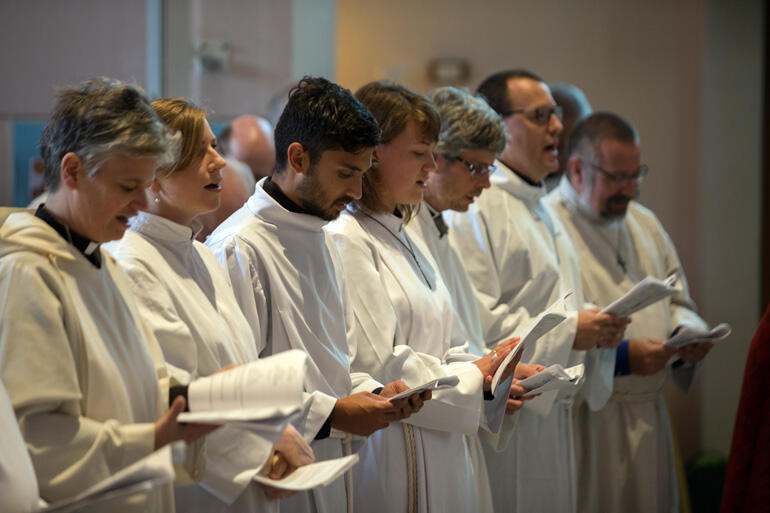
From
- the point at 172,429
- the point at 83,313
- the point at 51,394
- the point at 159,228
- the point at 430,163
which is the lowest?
the point at 172,429

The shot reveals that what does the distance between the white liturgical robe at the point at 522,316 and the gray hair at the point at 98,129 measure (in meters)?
2.21

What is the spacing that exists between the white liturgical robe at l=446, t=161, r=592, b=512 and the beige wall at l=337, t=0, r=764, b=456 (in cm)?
327

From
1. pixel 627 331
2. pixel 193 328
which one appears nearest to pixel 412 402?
pixel 193 328

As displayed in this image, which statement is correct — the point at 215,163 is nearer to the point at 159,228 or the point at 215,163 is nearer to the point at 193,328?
the point at 159,228

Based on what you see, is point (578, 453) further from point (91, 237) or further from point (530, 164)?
point (91, 237)

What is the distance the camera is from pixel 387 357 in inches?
125

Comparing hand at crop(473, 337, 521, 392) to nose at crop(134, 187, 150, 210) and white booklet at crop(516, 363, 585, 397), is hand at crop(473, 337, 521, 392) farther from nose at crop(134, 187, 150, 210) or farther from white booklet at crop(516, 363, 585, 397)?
nose at crop(134, 187, 150, 210)

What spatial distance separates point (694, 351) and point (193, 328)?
3.09 meters

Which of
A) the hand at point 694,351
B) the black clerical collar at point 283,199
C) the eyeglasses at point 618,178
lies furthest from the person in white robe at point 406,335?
the eyeglasses at point 618,178

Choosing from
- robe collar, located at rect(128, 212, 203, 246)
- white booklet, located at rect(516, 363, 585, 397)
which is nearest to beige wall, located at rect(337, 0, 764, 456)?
white booklet, located at rect(516, 363, 585, 397)

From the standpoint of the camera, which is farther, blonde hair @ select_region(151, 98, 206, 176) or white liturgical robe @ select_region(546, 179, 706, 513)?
white liturgical robe @ select_region(546, 179, 706, 513)

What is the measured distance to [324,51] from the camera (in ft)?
25.1

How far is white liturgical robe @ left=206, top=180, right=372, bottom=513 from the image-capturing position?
2820mm

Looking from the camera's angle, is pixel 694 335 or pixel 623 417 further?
pixel 623 417
